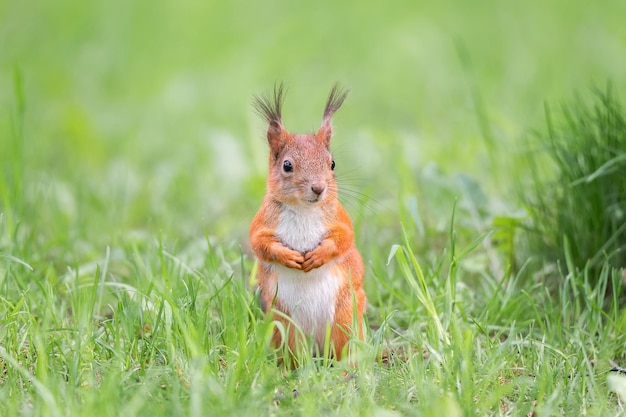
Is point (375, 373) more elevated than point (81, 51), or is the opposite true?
point (81, 51)

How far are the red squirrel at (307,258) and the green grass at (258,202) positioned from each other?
0.12 m

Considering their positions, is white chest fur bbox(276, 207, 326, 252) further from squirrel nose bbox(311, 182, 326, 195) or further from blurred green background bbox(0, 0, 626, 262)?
blurred green background bbox(0, 0, 626, 262)

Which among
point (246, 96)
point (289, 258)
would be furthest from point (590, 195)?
point (246, 96)

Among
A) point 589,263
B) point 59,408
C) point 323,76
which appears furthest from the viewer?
point 323,76

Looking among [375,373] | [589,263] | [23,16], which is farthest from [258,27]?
[375,373]

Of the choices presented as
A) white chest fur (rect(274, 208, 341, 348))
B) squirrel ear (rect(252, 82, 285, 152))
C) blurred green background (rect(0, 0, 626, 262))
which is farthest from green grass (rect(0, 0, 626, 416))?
squirrel ear (rect(252, 82, 285, 152))

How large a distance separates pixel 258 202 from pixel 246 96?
3.42 metres

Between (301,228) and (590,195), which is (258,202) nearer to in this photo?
(301,228)

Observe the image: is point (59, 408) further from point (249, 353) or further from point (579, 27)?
point (579, 27)

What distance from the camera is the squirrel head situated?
358 centimetres

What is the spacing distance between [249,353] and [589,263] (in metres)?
1.74

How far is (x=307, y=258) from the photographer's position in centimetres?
348

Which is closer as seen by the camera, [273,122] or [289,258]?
[289,258]

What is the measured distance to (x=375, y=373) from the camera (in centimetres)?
336
